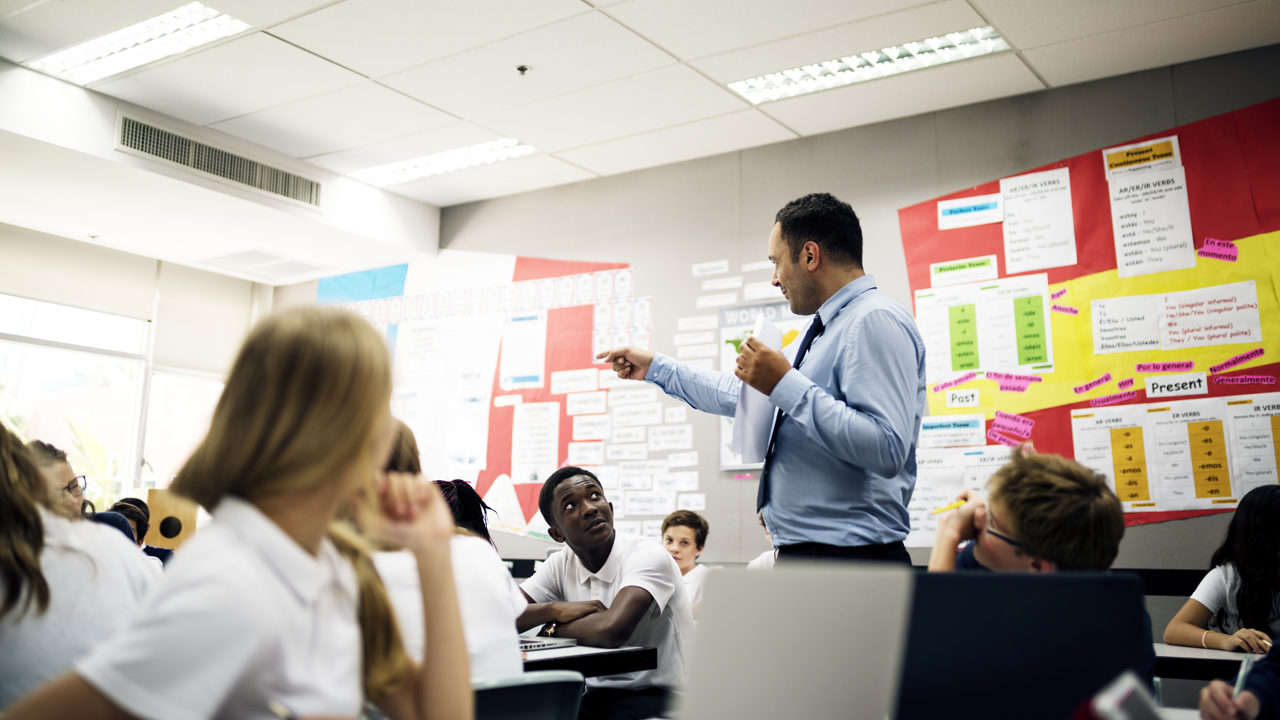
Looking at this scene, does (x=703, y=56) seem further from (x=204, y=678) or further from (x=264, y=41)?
(x=204, y=678)

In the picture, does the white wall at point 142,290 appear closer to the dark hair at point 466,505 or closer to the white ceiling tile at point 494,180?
the white ceiling tile at point 494,180

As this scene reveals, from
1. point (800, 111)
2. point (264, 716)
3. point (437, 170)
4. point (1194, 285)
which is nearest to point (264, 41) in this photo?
point (437, 170)

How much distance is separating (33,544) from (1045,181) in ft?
12.7

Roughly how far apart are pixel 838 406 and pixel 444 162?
3.72 metres

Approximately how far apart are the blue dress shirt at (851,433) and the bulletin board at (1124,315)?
1.99 m

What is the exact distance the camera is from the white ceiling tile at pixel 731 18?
3391mm

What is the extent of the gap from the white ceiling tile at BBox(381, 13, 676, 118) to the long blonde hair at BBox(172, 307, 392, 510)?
284cm

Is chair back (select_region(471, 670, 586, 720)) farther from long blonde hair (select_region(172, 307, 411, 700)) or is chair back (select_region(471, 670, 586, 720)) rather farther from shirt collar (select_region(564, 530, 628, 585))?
shirt collar (select_region(564, 530, 628, 585))

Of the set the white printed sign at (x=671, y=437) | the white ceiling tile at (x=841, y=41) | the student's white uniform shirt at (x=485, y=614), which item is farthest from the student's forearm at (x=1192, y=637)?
the white printed sign at (x=671, y=437)

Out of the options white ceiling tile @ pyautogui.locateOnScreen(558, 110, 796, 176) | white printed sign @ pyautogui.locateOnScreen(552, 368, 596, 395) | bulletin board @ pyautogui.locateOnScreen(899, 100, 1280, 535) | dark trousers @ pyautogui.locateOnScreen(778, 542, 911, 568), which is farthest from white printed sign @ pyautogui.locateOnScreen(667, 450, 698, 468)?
dark trousers @ pyautogui.locateOnScreen(778, 542, 911, 568)

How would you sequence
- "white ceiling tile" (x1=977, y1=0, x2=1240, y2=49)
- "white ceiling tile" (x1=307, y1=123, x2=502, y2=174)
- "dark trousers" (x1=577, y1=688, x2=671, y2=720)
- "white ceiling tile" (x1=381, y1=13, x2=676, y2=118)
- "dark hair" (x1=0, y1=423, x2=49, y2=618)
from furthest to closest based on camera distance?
"white ceiling tile" (x1=307, y1=123, x2=502, y2=174) → "white ceiling tile" (x1=381, y1=13, x2=676, y2=118) → "white ceiling tile" (x1=977, y1=0, x2=1240, y2=49) → "dark trousers" (x1=577, y1=688, x2=671, y2=720) → "dark hair" (x1=0, y1=423, x2=49, y2=618)

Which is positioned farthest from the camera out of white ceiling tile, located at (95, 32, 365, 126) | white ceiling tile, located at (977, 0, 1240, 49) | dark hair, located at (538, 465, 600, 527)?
white ceiling tile, located at (95, 32, 365, 126)

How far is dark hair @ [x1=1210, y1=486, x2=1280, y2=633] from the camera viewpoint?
8.73 ft

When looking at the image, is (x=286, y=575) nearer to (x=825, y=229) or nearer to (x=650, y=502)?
(x=825, y=229)
